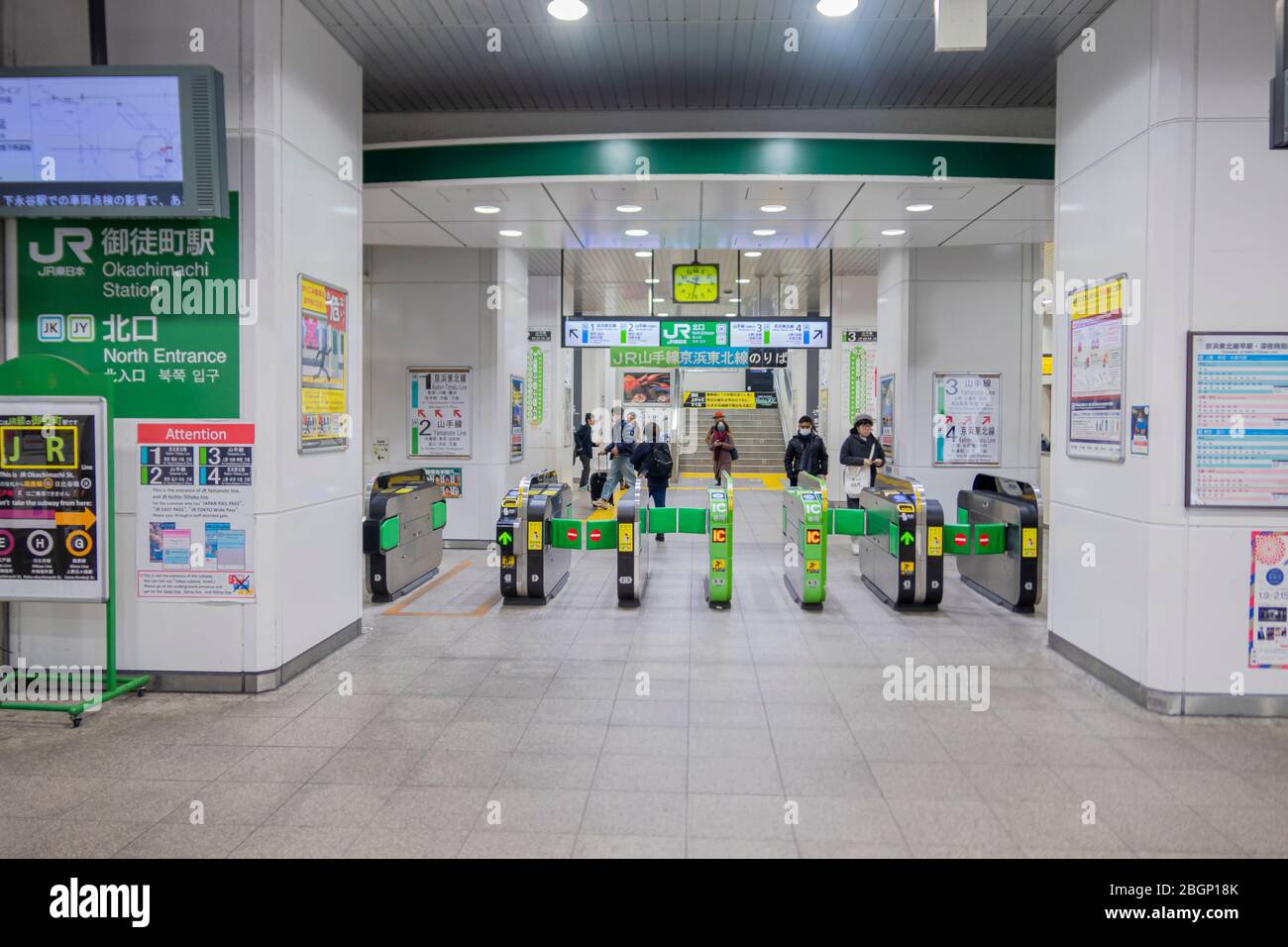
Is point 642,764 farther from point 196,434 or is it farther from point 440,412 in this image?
point 440,412

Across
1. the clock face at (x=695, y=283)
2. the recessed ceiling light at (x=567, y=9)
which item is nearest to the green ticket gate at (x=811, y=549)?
the clock face at (x=695, y=283)

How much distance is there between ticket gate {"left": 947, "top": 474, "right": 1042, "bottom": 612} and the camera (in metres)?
6.86

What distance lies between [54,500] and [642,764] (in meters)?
3.44

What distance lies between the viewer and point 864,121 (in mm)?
7098

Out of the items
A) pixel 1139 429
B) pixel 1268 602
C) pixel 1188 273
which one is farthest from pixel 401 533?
pixel 1268 602

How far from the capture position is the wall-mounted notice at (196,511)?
467 centimetres

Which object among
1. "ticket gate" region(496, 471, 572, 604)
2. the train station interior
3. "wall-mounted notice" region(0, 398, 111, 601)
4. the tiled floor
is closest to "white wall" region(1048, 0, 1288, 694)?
the train station interior

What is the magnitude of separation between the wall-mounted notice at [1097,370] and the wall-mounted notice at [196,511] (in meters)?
4.92

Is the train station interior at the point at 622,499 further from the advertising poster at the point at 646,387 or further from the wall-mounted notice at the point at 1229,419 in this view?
the advertising poster at the point at 646,387

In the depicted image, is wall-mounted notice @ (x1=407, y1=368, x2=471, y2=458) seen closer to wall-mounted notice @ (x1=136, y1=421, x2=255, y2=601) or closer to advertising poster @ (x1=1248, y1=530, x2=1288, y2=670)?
wall-mounted notice @ (x1=136, y1=421, x2=255, y2=601)

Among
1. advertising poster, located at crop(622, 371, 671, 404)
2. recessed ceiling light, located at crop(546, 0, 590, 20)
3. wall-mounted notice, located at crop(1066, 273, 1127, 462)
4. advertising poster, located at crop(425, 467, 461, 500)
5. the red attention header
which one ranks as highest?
recessed ceiling light, located at crop(546, 0, 590, 20)

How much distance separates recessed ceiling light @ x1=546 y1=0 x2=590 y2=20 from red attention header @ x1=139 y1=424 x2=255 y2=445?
3167 millimetres

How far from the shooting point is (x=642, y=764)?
148 inches

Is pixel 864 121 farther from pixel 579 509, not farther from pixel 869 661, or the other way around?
pixel 579 509
